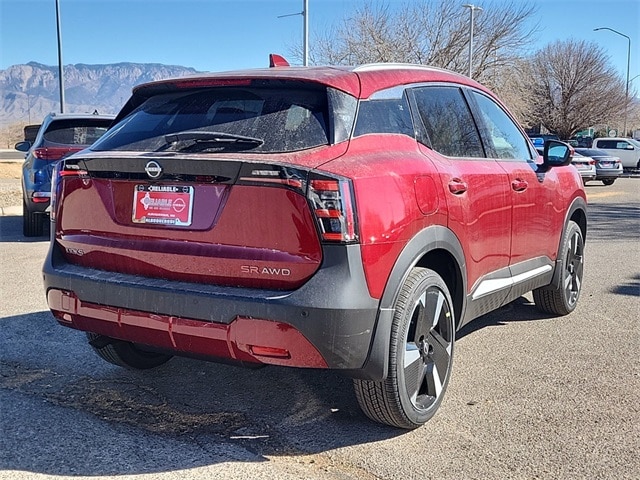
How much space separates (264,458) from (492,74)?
1254 inches

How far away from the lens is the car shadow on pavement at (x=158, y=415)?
3.17 meters

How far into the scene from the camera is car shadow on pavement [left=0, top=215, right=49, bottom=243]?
9711mm

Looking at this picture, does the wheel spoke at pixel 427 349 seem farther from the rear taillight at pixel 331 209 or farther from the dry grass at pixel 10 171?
the dry grass at pixel 10 171

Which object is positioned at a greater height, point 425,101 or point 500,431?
point 425,101

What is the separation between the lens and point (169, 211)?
3.20 meters

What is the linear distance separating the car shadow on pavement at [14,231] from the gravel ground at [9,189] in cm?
100

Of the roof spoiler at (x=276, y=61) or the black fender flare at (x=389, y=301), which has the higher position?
the roof spoiler at (x=276, y=61)

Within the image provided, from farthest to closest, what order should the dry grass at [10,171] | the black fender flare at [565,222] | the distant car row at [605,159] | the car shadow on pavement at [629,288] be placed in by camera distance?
1. the distant car row at [605,159]
2. the dry grass at [10,171]
3. the car shadow on pavement at [629,288]
4. the black fender flare at [565,222]

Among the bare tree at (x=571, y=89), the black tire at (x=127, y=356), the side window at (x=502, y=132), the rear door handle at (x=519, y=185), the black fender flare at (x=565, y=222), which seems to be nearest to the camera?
the black tire at (x=127, y=356)

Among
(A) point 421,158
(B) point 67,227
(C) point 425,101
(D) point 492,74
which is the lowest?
(B) point 67,227

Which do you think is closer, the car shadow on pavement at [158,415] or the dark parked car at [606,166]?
the car shadow on pavement at [158,415]

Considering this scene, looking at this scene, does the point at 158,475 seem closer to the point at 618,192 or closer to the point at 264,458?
the point at 264,458

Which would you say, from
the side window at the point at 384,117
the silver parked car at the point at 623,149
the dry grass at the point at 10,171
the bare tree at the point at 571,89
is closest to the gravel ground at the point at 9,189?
the dry grass at the point at 10,171

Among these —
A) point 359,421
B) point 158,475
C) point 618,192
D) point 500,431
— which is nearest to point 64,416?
point 158,475
